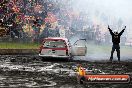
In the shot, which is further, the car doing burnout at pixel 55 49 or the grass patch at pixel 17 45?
the grass patch at pixel 17 45

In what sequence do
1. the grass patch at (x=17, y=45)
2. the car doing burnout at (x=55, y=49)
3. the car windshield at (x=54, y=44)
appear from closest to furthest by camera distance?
the car doing burnout at (x=55, y=49) → the car windshield at (x=54, y=44) → the grass patch at (x=17, y=45)

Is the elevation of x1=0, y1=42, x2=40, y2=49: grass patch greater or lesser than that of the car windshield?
lesser

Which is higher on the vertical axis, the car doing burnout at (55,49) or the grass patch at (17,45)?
the car doing burnout at (55,49)

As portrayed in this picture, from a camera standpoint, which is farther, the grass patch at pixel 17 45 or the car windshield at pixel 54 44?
the grass patch at pixel 17 45

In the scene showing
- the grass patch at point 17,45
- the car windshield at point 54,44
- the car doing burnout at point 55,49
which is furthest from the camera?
the grass patch at point 17,45

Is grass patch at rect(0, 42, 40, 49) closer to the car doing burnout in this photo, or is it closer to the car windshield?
the car windshield

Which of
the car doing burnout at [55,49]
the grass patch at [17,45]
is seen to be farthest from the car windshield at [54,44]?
the grass patch at [17,45]

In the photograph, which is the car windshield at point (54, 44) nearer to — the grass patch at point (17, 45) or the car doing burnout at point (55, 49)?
the car doing burnout at point (55, 49)

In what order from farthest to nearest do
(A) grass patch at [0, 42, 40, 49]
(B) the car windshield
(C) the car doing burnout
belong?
(A) grass patch at [0, 42, 40, 49]
(B) the car windshield
(C) the car doing burnout

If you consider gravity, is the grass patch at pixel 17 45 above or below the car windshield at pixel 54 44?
below

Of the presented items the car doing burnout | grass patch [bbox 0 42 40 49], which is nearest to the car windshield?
the car doing burnout

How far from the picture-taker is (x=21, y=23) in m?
48.3

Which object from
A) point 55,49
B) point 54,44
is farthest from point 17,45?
point 55,49

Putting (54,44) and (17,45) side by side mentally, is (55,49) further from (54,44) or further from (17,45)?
(17,45)
